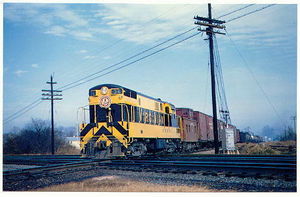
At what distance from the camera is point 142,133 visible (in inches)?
602

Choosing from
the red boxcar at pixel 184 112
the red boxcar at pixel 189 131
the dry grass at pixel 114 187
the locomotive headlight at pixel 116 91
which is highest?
the locomotive headlight at pixel 116 91

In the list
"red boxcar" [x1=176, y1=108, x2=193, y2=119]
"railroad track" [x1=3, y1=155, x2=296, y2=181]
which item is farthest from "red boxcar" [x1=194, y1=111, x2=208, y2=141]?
"railroad track" [x1=3, y1=155, x2=296, y2=181]

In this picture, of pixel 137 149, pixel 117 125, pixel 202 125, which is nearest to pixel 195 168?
pixel 117 125

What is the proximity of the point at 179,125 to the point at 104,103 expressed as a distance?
7.64m

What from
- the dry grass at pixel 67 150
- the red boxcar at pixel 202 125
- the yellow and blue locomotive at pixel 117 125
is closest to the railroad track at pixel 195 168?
the yellow and blue locomotive at pixel 117 125

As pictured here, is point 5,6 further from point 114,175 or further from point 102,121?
point 114,175

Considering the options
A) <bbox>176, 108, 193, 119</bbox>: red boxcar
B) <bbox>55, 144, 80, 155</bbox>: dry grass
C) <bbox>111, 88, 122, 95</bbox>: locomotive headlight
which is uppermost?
<bbox>111, 88, 122, 95</bbox>: locomotive headlight

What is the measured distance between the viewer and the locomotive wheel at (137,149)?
1450cm

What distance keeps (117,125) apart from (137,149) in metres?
1.92

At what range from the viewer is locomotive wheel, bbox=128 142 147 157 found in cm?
1450

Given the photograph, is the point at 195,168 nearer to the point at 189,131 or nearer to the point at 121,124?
the point at 121,124

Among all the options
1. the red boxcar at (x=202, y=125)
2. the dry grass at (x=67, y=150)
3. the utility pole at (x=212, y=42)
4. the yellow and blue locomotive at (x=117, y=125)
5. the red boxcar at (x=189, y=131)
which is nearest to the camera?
the yellow and blue locomotive at (x=117, y=125)

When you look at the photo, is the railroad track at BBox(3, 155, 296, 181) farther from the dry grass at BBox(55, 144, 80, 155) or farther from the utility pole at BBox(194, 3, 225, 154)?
the dry grass at BBox(55, 144, 80, 155)

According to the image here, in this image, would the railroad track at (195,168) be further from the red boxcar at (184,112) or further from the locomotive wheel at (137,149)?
the red boxcar at (184,112)
